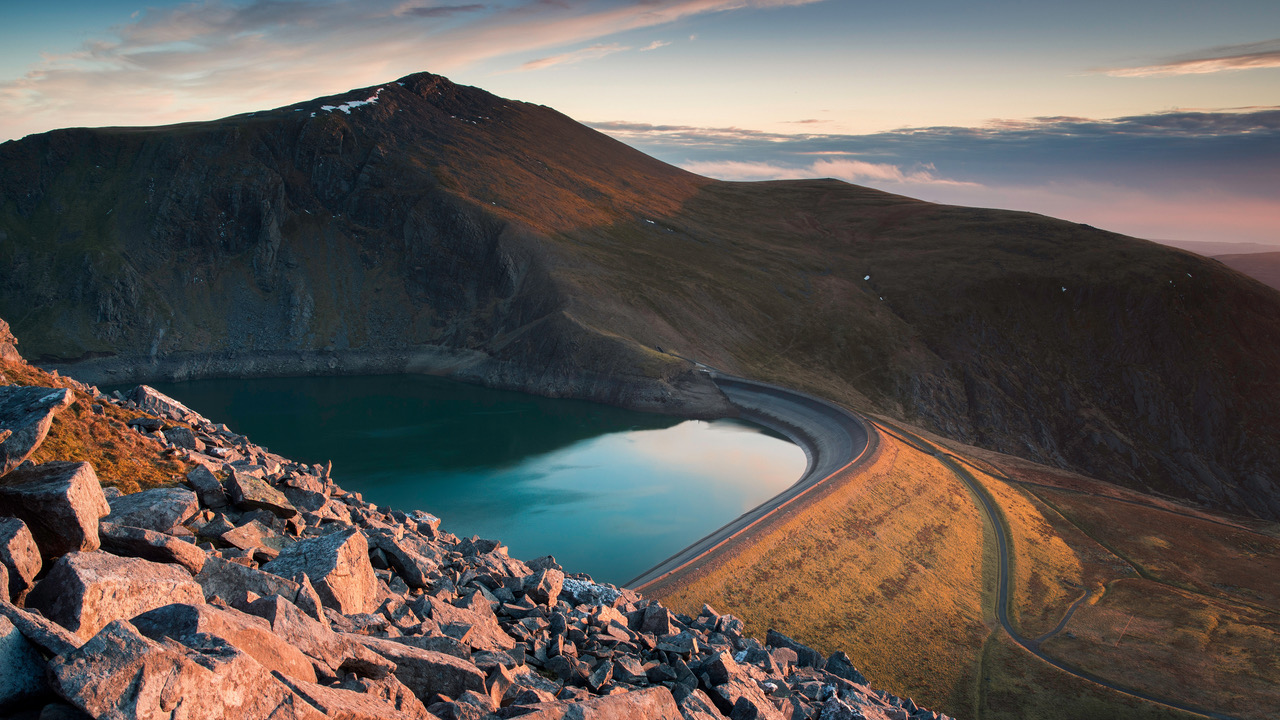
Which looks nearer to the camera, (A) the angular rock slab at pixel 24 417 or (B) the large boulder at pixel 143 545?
(B) the large boulder at pixel 143 545

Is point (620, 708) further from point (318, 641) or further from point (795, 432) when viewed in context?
point (795, 432)

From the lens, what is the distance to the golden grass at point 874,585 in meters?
36.2

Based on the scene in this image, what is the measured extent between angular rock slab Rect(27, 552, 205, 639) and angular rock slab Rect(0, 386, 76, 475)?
2671 mm

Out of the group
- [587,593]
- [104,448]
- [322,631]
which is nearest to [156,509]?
[104,448]

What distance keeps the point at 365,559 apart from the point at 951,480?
60871 mm

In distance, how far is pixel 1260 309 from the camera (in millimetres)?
120562

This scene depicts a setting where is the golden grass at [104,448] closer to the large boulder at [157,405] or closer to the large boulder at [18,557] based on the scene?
the large boulder at [18,557]

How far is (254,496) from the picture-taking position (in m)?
14.3

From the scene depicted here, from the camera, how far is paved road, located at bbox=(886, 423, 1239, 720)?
108 feet

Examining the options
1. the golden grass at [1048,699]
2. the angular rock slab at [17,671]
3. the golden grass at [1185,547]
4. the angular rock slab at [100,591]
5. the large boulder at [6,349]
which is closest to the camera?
the angular rock slab at [17,671]

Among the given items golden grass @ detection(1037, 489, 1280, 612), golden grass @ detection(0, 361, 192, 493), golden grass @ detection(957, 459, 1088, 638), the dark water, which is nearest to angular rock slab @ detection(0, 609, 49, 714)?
golden grass @ detection(0, 361, 192, 493)

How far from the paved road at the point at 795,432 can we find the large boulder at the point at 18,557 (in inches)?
1394

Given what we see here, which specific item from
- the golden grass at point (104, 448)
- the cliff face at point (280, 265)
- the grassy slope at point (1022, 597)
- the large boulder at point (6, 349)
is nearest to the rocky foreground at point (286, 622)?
the golden grass at point (104, 448)

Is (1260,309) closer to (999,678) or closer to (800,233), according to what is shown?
(800,233)
